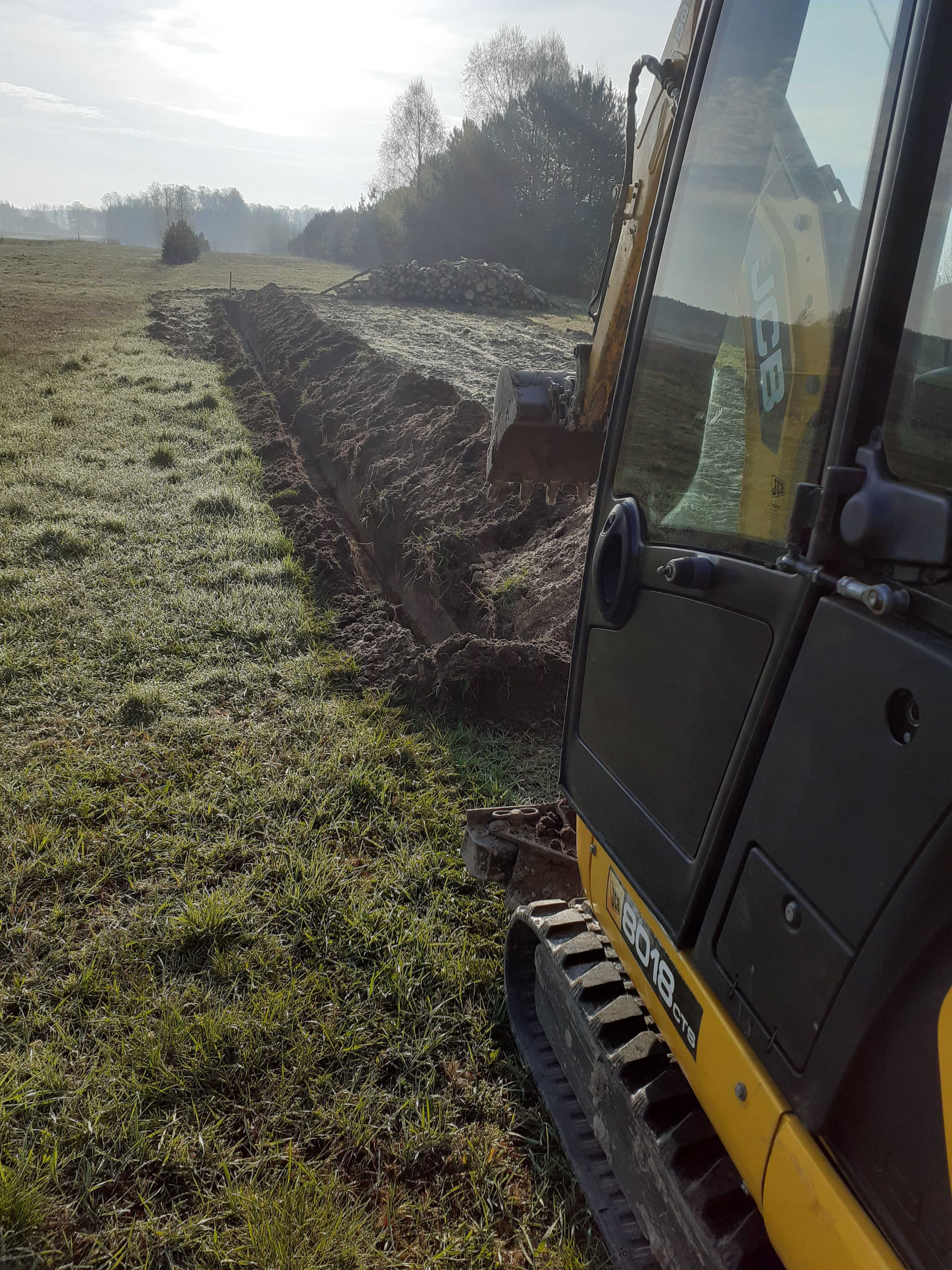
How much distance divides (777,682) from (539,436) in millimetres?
2038

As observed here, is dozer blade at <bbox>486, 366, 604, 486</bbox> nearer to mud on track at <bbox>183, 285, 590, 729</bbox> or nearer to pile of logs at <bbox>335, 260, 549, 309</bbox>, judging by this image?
mud on track at <bbox>183, 285, 590, 729</bbox>

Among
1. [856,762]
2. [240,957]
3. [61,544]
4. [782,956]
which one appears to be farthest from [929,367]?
[61,544]

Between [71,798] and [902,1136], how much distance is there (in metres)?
3.44

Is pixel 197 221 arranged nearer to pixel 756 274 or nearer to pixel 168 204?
pixel 168 204

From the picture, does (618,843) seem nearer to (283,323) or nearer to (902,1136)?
(902,1136)

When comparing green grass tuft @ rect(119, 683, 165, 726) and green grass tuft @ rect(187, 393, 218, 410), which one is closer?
green grass tuft @ rect(119, 683, 165, 726)

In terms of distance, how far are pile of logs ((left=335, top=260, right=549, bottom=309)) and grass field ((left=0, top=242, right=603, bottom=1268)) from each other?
1933cm

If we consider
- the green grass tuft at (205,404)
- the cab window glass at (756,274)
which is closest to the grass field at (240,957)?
the cab window glass at (756,274)

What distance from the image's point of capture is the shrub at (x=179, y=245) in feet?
121

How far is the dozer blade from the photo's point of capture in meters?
3.10

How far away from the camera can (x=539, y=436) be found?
3.20 m

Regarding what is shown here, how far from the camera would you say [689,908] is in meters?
1.60

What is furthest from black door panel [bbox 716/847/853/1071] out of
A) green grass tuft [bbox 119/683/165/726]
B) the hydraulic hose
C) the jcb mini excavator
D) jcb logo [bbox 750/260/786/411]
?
green grass tuft [bbox 119/683/165/726]

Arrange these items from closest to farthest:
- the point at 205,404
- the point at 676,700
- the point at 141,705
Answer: the point at 676,700
the point at 141,705
the point at 205,404
